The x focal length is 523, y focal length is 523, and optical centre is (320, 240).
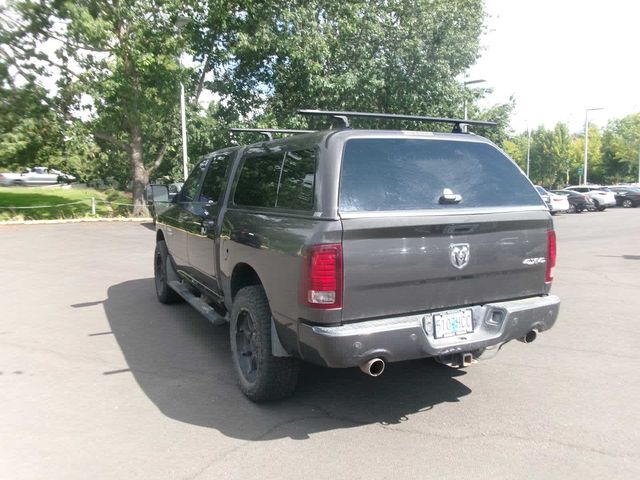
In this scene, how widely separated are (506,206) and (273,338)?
6.26 ft

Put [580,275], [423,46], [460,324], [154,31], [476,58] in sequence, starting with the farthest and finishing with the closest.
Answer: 1. [476,58]
2. [423,46]
3. [154,31]
4. [580,275]
5. [460,324]

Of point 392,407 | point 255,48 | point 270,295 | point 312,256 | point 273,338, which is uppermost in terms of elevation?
point 255,48

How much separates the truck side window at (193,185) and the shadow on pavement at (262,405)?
5.12ft

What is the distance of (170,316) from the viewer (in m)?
6.45

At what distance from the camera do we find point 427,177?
143 inches

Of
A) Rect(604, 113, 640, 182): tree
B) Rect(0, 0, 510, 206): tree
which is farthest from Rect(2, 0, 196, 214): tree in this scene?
Rect(604, 113, 640, 182): tree

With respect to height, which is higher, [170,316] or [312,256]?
[312,256]

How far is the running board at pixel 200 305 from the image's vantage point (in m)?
4.59

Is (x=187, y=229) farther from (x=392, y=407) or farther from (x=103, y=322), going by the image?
(x=392, y=407)

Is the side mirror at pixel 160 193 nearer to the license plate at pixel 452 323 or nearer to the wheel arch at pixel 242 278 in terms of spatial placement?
the wheel arch at pixel 242 278

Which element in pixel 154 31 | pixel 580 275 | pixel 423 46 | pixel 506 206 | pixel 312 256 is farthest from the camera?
pixel 423 46

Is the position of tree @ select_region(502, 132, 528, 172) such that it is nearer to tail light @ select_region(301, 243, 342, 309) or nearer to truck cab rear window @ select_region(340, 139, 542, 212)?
truck cab rear window @ select_region(340, 139, 542, 212)

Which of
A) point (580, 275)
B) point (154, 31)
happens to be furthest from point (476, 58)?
point (580, 275)

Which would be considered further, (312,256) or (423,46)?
(423,46)
